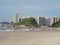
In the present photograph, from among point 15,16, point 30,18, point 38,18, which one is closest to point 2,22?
point 30,18

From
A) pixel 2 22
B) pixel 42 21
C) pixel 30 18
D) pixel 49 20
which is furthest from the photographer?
pixel 49 20

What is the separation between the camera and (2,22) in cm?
4828

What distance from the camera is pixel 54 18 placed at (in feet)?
218

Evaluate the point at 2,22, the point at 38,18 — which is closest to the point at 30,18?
the point at 38,18

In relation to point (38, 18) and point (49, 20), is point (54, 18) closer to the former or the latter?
point (49, 20)

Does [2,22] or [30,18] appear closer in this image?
[2,22]

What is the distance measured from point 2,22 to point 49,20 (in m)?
22.4

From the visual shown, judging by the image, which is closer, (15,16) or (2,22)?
(2,22)

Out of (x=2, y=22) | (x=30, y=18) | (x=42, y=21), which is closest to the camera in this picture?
(x=2, y=22)

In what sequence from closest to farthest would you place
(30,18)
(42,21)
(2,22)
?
(2,22), (30,18), (42,21)

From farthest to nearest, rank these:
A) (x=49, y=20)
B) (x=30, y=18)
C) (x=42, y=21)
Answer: (x=49, y=20) → (x=42, y=21) → (x=30, y=18)

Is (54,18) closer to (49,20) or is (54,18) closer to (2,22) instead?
(49,20)

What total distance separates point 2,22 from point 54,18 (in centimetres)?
2255

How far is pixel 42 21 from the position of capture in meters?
62.9
